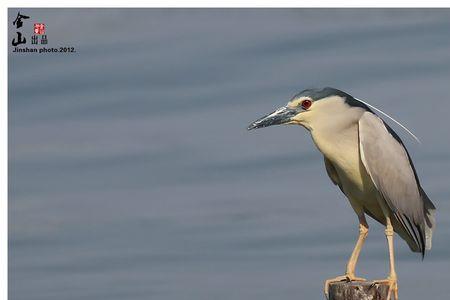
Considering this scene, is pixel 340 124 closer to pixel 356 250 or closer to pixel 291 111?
pixel 291 111

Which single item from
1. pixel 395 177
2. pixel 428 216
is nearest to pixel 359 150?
pixel 395 177

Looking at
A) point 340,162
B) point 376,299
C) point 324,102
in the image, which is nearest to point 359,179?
point 340,162

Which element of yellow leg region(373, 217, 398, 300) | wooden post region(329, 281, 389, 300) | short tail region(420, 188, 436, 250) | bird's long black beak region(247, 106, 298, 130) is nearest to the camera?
wooden post region(329, 281, 389, 300)

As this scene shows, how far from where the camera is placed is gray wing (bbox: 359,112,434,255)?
11508 mm

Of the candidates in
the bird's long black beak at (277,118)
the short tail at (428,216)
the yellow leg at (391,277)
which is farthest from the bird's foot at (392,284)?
the bird's long black beak at (277,118)

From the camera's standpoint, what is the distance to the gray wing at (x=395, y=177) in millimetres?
11508

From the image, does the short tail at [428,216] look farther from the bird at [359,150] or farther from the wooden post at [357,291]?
the wooden post at [357,291]

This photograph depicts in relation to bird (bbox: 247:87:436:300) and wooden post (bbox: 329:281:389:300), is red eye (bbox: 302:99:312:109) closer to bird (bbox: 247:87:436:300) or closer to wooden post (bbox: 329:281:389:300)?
bird (bbox: 247:87:436:300)

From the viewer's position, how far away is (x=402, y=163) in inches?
471

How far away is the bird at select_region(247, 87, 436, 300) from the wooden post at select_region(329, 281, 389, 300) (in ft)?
4.10

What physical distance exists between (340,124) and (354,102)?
405mm

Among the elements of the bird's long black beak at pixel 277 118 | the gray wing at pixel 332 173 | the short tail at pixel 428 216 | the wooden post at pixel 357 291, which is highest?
the bird's long black beak at pixel 277 118

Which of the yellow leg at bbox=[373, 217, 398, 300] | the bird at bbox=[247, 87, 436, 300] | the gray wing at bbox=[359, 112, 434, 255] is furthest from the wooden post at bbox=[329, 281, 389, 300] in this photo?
the gray wing at bbox=[359, 112, 434, 255]

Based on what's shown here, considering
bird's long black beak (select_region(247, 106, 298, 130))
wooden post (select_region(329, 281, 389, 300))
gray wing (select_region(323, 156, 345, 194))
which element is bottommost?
wooden post (select_region(329, 281, 389, 300))
